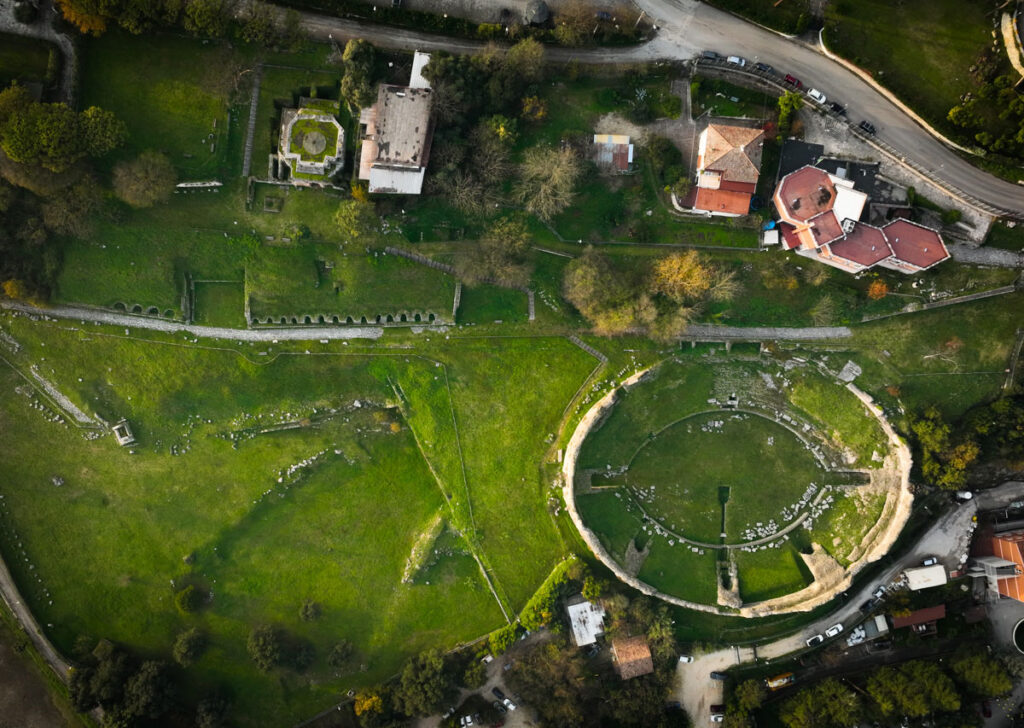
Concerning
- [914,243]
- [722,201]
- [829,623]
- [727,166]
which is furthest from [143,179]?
[829,623]

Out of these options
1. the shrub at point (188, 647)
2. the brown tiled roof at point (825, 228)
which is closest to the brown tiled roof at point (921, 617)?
the brown tiled roof at point (825, 228)

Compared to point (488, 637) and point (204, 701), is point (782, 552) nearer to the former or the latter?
point (488, 637)

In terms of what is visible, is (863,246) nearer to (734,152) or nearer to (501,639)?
(734,152)

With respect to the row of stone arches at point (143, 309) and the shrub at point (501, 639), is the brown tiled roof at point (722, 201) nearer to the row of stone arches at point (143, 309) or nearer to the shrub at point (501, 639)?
the shrub at point (501, 639)

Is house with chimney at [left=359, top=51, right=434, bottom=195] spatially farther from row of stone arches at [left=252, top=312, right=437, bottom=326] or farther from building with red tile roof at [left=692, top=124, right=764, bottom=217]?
building with red tile roof at [left=692, top=124, right=764, bottom=217]

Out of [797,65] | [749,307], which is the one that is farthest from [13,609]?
[797,65]

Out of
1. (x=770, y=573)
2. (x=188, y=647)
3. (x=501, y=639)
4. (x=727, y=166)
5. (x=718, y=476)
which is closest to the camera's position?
(x=727, y=166)
